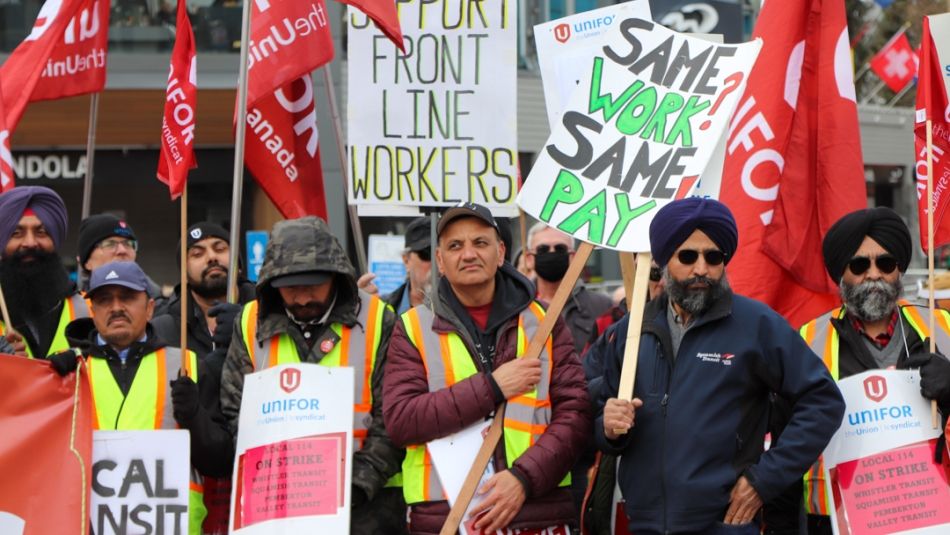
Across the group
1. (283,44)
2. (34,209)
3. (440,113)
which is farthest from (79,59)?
(440,113)

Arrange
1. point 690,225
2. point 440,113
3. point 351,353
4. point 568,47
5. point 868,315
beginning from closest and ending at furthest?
point 690,225
point 868,315
point 351,353
point 440,113
point 568,47

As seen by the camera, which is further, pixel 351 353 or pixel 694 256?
pixel 351 353

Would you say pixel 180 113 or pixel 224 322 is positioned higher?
pixel 180 113

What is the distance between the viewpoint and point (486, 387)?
5109 mm

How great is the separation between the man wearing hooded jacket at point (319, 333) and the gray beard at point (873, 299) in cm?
174

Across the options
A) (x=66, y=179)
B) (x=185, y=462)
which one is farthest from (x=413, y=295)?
(x=66, y=179)

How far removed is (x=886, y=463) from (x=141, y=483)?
2.63 meters

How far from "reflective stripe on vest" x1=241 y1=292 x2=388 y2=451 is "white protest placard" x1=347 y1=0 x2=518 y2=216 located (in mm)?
1114

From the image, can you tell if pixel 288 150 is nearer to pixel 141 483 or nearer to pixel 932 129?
pixel 141 483

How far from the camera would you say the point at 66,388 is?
211 inches

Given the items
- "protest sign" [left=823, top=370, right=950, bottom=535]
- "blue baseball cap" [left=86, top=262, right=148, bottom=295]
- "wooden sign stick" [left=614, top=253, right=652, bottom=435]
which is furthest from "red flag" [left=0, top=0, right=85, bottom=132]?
"protest sign" [left=823, top=370, right=950, bottom=535]

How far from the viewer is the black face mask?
8.38 meters

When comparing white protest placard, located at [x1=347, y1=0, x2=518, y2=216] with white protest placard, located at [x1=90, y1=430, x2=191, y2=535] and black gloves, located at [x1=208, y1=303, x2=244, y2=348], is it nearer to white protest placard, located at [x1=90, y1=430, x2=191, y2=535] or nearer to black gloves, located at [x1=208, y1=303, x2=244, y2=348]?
black gloves, located at [x1=208, y1=303, x2=244, y2=348]

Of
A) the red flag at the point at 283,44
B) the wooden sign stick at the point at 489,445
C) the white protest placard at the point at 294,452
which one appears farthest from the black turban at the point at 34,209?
the wooden sign stick at the point at 489,445
